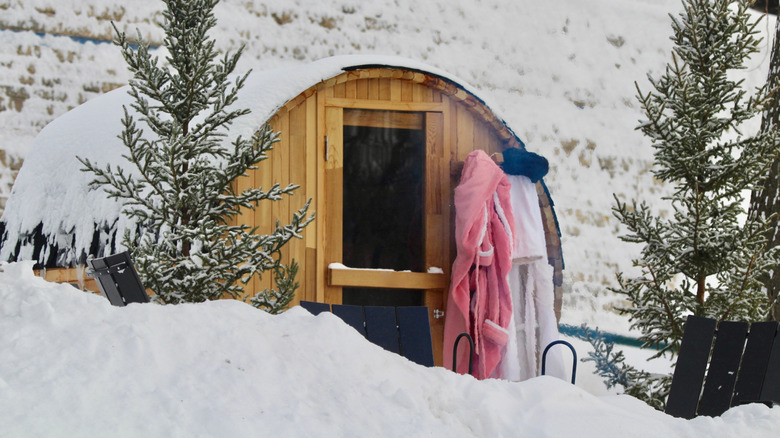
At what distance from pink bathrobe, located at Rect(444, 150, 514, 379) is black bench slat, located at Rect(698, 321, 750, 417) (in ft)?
6.73

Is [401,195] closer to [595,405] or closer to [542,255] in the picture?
[542,255]

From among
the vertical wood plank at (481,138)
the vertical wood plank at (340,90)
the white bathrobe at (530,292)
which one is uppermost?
the vertical wood plank at (340,90)

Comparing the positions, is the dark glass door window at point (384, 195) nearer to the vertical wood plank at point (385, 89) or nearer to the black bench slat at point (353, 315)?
the vertical wood plank at point (385, 89)

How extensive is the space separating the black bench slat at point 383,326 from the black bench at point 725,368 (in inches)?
45.0

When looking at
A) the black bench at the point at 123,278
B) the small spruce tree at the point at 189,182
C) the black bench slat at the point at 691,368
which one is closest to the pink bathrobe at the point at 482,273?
the small spruce tree at the point at 189,182

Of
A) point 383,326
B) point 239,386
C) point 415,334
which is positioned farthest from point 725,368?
point 239,386

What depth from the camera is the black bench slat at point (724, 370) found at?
3092 mm

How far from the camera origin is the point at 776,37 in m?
6.85

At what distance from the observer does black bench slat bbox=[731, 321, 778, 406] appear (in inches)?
119

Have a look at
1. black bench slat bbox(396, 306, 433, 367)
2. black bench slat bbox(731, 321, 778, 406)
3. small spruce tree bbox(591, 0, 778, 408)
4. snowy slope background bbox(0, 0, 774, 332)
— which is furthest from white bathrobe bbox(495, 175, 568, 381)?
snowy slope background bbox(0, 0, 774, 332)

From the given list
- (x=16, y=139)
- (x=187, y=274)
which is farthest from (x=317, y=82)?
(x=16, y=139)

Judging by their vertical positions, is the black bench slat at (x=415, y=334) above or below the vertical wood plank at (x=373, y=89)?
below

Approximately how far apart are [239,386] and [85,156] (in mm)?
4624

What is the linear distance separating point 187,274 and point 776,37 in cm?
536
